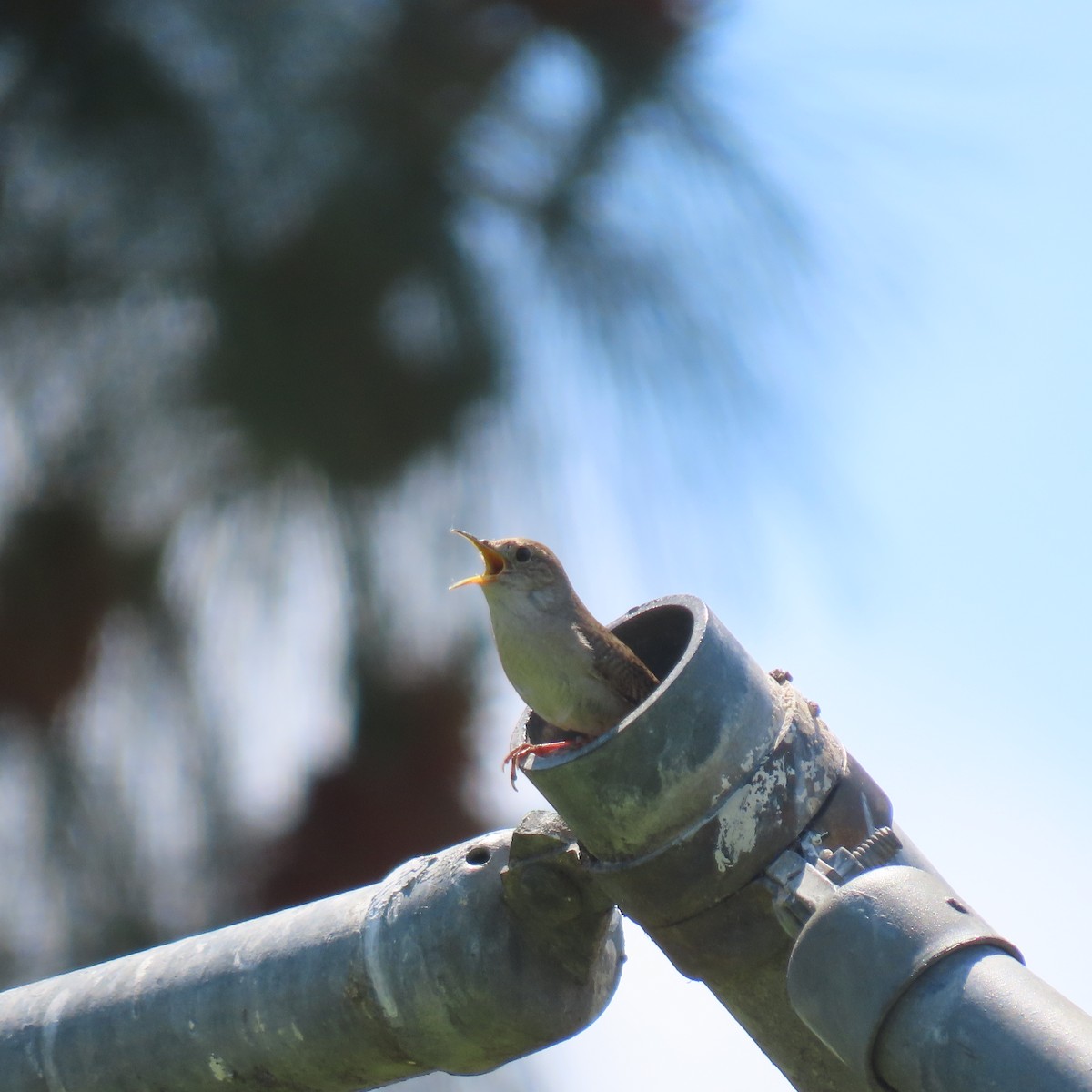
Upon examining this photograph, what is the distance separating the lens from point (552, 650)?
1.46m

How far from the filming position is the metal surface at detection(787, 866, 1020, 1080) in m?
0.75

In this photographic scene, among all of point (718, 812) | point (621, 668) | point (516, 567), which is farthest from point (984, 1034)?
point (516, 567)

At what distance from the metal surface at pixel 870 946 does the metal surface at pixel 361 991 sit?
0.29 metres

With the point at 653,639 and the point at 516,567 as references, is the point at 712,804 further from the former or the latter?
the point at 516,567

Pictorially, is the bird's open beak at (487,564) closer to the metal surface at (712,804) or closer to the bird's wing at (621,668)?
the bird's wing at (621,668)

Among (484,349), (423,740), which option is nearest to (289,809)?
(423,740)

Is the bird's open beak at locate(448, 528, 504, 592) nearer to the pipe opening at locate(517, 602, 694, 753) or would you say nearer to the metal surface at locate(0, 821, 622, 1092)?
the pipe opening at locate(517, 602, 694, 753)

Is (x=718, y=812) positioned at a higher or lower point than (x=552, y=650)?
higher

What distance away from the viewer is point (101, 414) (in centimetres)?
175

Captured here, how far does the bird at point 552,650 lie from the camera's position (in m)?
1.31

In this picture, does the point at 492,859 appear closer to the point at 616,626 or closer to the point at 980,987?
the point at 616,626

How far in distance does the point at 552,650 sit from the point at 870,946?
74cm

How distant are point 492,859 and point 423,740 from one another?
2.35ft

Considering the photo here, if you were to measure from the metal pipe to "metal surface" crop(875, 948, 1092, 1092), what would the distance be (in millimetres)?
121
